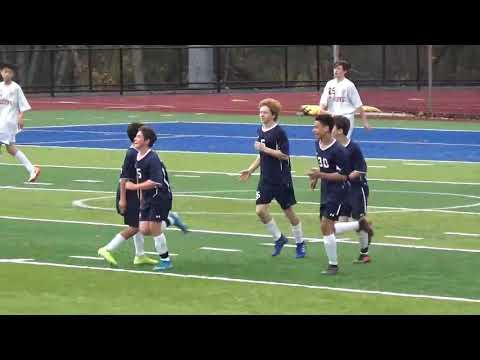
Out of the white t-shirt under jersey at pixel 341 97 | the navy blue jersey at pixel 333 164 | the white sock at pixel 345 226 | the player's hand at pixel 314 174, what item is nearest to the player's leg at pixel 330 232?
the navy blue jersey at pixel 333 164

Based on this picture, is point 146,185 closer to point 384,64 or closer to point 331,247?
point 331,247

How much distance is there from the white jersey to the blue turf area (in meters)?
6.63

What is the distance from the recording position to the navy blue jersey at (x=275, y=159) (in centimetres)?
1534

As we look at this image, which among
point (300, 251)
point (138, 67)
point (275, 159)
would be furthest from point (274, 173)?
point (138, 67)

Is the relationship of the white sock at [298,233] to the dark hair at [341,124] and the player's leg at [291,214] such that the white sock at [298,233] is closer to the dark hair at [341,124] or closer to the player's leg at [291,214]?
the player's leg at [291,214]

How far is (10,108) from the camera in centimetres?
2472

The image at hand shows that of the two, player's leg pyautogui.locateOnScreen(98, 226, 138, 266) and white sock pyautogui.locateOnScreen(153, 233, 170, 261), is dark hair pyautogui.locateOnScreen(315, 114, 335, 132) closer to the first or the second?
white sock pyautogui.locateOnScreen(153, 233, 170, 261)

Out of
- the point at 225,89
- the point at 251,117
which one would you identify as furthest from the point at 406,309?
the point at 225,89

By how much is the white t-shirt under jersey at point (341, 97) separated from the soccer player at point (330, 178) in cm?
891

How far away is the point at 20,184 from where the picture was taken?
23.8 m

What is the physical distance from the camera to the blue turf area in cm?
3017

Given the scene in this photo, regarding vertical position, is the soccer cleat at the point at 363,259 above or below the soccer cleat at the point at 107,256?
below

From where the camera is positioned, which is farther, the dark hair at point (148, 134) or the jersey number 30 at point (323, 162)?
the dark hair at point (148, 134)

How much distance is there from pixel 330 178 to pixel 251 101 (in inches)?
1351
